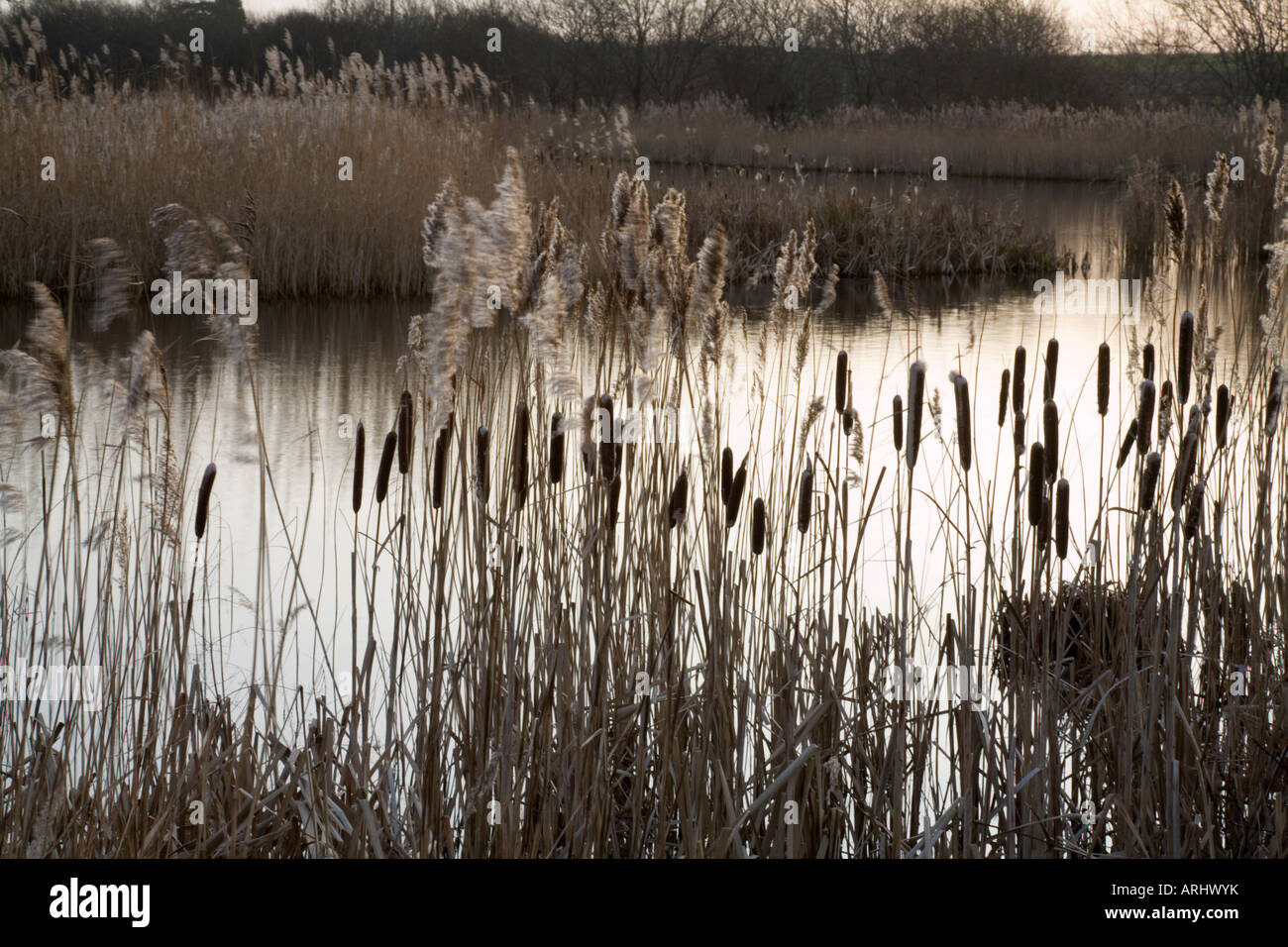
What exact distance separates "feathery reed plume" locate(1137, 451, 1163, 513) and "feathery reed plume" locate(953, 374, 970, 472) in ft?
0.68

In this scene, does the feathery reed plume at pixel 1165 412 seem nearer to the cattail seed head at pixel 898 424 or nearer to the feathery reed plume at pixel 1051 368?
the feathery reed plume at pixel 1051 368

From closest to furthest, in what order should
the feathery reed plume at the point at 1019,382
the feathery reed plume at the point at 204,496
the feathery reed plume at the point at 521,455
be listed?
the feathery reed plume at the point at 204,496 → the feathery reed plume at the point at 521,455 → the feathery reed plume at the point at 1019,382

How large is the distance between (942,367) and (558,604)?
3.00 m

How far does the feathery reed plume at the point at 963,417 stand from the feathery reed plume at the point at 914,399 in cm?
4

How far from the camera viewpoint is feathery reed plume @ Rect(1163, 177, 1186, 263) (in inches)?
73.7

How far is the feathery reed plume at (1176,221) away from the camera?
1.87 m

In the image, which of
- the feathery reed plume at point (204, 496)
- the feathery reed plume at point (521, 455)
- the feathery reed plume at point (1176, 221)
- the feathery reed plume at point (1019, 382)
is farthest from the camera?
the feathery reed plume at point (1176, 221)

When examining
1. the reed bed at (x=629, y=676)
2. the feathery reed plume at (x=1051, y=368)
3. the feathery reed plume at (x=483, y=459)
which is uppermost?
the feathery reed plume at (x=1051, y=368)

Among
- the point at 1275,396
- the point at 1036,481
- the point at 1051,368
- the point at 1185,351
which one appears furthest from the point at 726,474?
the point at 1275,396

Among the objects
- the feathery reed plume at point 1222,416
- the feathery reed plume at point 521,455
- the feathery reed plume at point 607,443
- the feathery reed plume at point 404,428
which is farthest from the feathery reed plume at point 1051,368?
the feathery reed plume at point 404,428

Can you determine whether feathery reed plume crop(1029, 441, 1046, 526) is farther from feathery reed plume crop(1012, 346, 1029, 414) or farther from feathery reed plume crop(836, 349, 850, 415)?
feathery reed plume crop(836, 349, 850, 415)

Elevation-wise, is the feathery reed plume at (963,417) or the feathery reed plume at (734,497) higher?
the feathery reed plume at (963,417)

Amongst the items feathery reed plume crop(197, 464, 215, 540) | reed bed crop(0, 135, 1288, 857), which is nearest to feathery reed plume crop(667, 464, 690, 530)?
reed bed crop(0, 135, 1288, 857)
